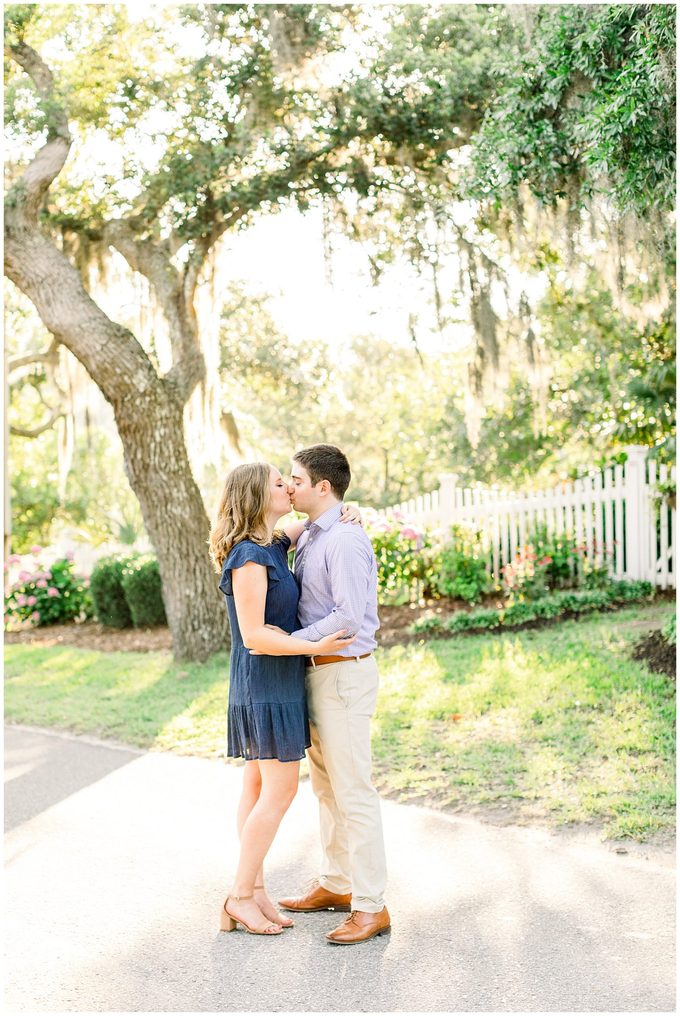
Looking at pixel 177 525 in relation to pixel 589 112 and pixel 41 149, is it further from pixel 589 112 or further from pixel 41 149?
pixel 589 112

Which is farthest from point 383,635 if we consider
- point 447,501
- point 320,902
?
point 320,902

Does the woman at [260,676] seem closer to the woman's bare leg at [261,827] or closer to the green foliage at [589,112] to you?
the woman's bare leg at [261,827]

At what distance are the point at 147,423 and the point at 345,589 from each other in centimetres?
596

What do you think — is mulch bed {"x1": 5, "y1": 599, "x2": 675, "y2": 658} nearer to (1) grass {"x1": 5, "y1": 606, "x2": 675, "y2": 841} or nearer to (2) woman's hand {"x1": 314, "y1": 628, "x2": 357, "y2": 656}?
(1) grass {"x1": 5, "y1": 606, "x2": 675, "y2": 841}

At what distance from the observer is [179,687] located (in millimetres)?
8305

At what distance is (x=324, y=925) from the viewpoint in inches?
143

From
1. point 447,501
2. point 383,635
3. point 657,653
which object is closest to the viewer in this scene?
point 657,653

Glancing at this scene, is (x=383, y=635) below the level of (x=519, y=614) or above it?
below

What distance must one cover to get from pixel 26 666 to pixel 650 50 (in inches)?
332

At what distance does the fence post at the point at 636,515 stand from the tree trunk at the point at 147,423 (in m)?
4.88

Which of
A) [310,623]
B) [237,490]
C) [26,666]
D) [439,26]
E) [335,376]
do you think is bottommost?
[26,666]

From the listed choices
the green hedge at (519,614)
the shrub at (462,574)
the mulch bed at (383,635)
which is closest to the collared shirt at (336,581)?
the mulch bed at (383,635)

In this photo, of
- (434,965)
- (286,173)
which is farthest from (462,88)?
(434,965)

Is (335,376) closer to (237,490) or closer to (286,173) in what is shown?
(286,173)
